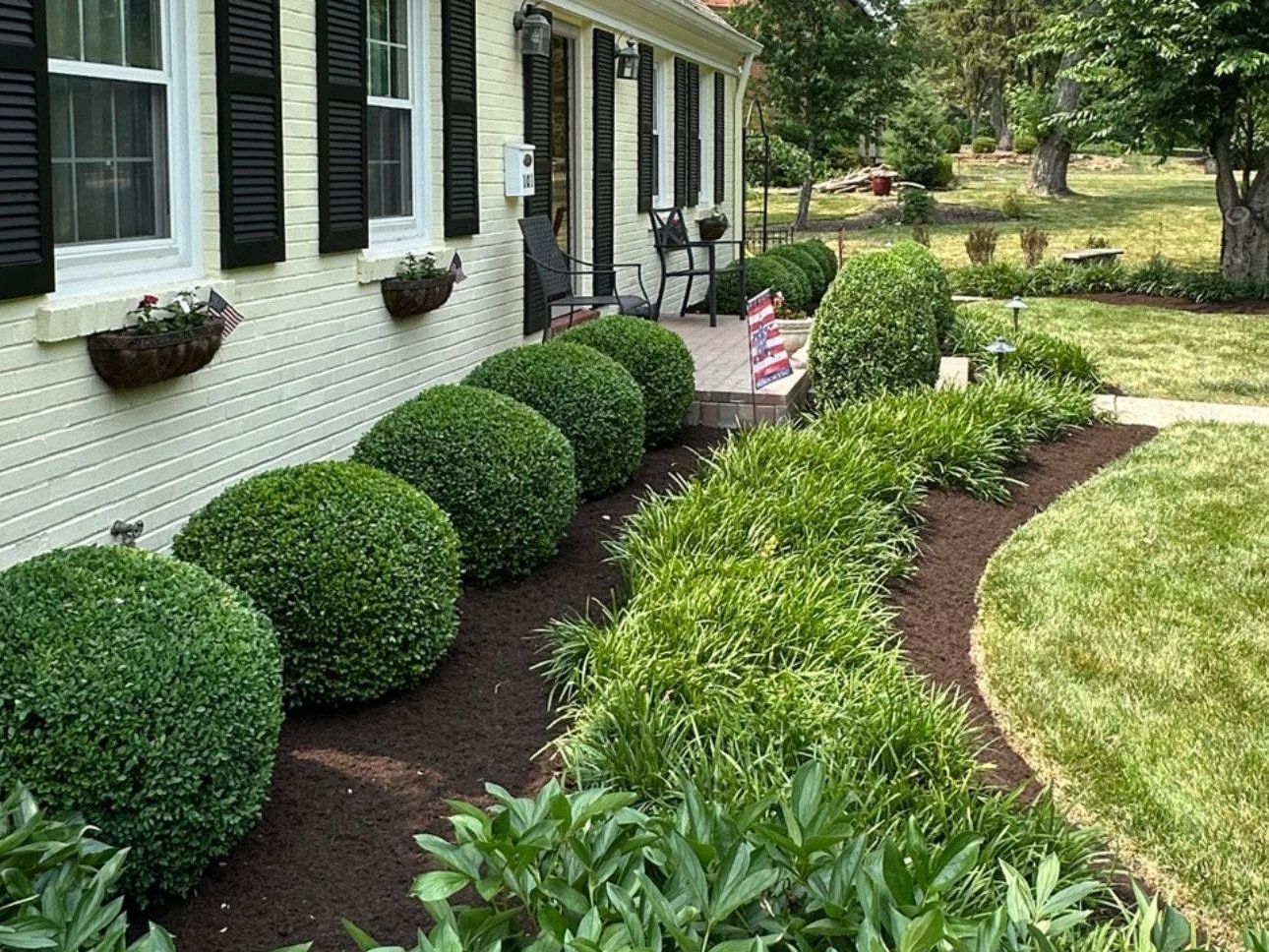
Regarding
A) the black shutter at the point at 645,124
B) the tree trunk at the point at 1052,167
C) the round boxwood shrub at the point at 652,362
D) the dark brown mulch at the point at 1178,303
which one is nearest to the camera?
the round boxwood shrub at the point at 652,362

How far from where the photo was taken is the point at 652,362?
7.66 m

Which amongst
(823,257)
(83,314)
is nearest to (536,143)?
(83,314)

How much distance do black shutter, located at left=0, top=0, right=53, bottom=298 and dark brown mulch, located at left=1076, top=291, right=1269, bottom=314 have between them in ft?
43.5

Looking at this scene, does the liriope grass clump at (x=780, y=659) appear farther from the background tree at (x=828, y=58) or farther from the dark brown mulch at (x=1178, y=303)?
the background tree at (x=828, y=58)

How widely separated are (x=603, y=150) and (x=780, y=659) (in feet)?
21.3

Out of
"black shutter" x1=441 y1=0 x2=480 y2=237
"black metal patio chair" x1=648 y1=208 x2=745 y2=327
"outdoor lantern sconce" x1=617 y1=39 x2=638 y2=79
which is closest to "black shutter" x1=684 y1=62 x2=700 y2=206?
"black metal patio chair" x1=648 y1=208 x2=745 y2=327

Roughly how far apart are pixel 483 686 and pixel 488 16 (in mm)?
4470

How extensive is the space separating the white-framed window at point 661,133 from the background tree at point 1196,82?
5.33m

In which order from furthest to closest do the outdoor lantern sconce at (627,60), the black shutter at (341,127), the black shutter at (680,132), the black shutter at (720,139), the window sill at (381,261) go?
the black shutter at (720,139) → the black shutter at (680,132) → the outdoor lantern sconce at (627,60) → the window sill at (381,261) → the black shutter at (341,127)

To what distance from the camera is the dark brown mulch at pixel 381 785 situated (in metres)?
3.12

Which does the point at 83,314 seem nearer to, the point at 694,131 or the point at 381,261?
the point at 381,261

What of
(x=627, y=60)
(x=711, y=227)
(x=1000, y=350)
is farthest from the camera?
(x=711, y=227)

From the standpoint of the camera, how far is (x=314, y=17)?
5.59 m

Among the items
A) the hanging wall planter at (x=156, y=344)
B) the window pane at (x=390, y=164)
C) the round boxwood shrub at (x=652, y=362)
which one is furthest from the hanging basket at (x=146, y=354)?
the round boxwood shrub at (x=652, y=362)
